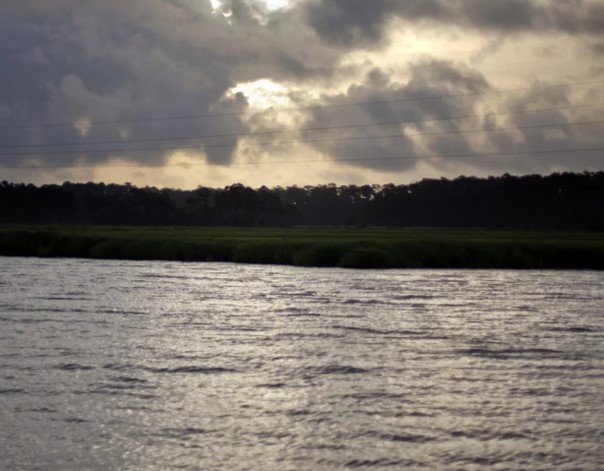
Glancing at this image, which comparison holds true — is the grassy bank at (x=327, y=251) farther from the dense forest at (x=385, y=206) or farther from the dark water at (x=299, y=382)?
the dense forest at (x=385, y=206)

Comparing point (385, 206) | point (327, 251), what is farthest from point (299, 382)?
point (385, 206)

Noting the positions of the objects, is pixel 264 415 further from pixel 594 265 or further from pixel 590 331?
pixel 594 265

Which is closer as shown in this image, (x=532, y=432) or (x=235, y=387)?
(x=532, y=432)

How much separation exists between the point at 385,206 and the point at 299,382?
145m

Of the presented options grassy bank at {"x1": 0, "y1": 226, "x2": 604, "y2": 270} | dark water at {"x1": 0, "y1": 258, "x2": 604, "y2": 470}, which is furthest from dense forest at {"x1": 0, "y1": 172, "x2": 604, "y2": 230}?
dark water at {"x1": 0, "y1": 258, "x2": 604, "y2": 470}

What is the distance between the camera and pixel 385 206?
531ft

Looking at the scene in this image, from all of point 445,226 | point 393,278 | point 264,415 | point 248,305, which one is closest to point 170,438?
point 264,415

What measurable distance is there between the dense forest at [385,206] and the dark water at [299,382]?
91.7 metres

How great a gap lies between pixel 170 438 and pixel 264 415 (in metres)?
2.03

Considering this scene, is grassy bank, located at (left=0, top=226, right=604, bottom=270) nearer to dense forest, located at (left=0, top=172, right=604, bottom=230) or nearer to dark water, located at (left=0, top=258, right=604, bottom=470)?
dark water, located at (left=0, top=258, right=604, bottom=470)

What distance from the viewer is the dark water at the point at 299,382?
12.9 metres

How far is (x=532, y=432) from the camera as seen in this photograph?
46.2ft

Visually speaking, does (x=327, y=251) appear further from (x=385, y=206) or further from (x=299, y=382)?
(x=385, y=206)

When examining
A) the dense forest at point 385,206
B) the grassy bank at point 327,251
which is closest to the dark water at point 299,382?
the grassy bank at point 327,251
